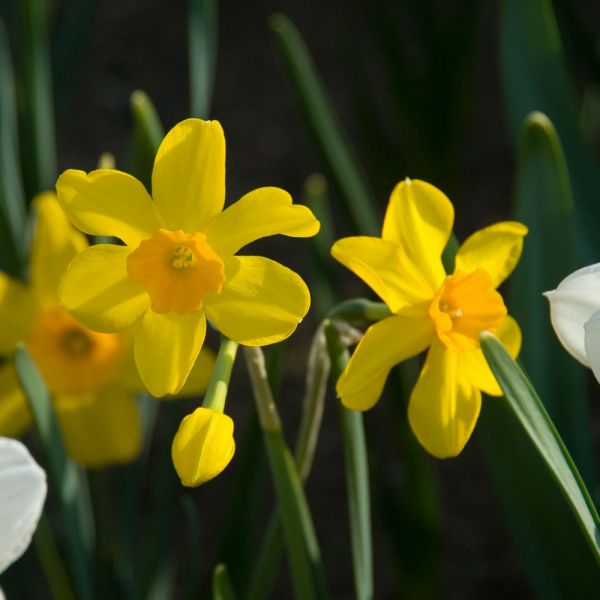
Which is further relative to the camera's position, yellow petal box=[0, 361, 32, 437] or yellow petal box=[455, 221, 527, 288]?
yellow petal box=[0, 361, 32, 437]

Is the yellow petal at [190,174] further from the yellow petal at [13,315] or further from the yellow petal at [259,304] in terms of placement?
the yellow petal at [13,315]

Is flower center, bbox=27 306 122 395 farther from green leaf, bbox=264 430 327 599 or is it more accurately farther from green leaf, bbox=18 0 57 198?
green leaf, bbox=264 430 327 599

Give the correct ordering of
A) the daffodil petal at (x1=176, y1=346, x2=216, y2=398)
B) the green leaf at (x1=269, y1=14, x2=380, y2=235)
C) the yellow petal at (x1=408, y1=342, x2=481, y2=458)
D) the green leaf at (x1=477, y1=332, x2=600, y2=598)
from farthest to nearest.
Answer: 1. the green leaf at (x1=269, y1=14, x2=380, y2=235)
2. the daffodil petal at (x1=176, y1=346, x2=216, y2=398)
3. the green leaf at (x1=477, y1=332, x2=600, y2=598)
4. the yellow petal at (x1=408, y1=342, x2=481, y2=458)

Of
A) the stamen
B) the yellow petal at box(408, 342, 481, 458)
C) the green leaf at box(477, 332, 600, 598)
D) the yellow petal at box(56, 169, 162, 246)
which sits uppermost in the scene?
the yellow petal at box(56, 169, 162, 246)

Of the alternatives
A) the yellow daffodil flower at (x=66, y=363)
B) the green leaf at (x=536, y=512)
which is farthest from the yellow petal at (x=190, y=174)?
the yellow daffodil flower at (x=66, y=363)

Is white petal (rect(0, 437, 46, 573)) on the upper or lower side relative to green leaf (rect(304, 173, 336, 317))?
lower

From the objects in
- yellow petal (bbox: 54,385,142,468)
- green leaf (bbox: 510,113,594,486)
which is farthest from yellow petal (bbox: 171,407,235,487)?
yellow petal (bbox: 54,385,142,468)

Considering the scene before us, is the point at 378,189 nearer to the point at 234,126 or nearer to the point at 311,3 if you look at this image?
the point at 234,126
